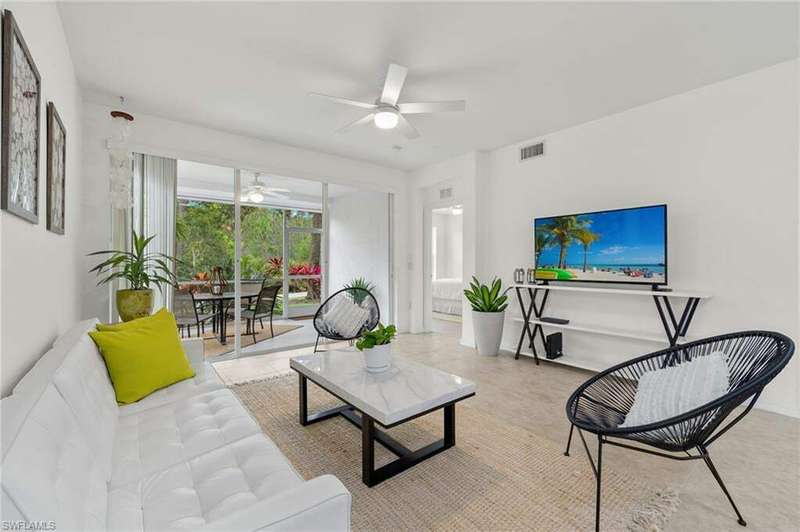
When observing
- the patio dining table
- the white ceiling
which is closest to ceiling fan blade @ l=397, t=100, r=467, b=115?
the white ceiling

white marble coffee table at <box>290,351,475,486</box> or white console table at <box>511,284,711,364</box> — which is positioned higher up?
white console table at <box>511,284,711,364</box>

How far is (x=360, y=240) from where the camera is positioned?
18.2ft

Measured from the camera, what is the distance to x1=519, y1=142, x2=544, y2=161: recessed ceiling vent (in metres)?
4.23

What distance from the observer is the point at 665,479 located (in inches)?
73.5

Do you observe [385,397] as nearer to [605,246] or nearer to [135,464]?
[135,464]

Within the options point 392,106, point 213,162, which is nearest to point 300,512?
point 392,106

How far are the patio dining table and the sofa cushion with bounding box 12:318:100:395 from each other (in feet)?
7.09

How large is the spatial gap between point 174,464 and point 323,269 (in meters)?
3.71

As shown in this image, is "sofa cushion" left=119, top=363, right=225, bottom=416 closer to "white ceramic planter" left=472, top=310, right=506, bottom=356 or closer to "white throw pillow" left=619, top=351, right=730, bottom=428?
"white throw pillow" left=619, top=351, right=730, bottom=428

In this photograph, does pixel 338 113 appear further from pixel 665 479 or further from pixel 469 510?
pixel 665 479

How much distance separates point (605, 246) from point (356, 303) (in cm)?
276

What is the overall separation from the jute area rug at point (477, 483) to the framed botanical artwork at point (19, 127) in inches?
69.9

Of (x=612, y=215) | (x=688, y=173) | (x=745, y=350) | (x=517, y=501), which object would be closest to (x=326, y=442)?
(x=517, y=501)

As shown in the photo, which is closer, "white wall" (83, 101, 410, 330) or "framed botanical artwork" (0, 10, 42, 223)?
"framed botanical artwork" (0, 10, 42, 223)
